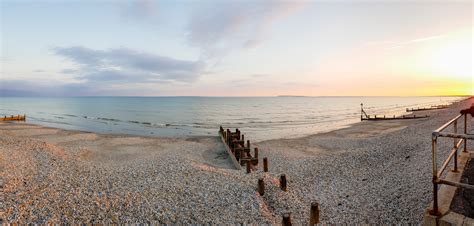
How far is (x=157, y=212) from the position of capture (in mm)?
8328

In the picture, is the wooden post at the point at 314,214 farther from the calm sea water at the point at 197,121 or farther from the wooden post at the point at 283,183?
the calm sea water at the point at 197,121

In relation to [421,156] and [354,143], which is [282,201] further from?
[354,143]

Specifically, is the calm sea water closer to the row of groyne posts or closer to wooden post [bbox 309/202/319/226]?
the row of groyne posts

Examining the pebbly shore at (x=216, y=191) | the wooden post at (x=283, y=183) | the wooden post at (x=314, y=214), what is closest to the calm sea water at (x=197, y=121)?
the pebbly shore at (x=216, y=191)

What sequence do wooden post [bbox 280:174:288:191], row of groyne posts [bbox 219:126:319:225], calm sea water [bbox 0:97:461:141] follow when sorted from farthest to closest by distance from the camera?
1. calm sea water [bbox 0:97:461:141]
2. wooden post [bbox 280:174:288:191]
3. row of groyne posts [bbox 219:126:319:225]

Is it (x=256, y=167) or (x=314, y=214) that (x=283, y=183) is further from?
(x=256, y=167)

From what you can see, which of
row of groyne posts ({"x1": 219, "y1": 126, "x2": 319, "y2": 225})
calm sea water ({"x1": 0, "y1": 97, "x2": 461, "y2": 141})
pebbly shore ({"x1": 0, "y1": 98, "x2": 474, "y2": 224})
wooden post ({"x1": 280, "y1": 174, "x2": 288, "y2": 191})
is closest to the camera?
row of groyne posts ({"x1": 219, "y1": 126, "x2": 319, "y2": 225})

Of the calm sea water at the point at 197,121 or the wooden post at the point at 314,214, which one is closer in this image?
the wooden post at the point at 314,214

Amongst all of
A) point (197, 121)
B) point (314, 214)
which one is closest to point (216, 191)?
point (314, 214)

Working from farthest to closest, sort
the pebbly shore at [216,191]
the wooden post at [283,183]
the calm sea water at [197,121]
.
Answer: the calm sea water at [197,121] < the wooden post at [283,183] < the pebbly shore at [216,191]

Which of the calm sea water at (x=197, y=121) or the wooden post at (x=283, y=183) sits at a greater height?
the wooden post at (x=283, y=183)

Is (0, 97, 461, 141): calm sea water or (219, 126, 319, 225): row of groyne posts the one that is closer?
(219, 126, 319, 225): row of groyne posts

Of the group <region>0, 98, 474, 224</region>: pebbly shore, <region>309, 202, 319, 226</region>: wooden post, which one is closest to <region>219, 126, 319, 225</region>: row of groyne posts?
<region>309, 202, 319, 226</region>: wooden post

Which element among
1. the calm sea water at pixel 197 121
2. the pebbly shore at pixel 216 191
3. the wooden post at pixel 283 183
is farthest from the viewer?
the calm sea water at pixel 197 121
